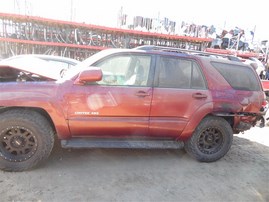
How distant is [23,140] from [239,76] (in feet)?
11.3

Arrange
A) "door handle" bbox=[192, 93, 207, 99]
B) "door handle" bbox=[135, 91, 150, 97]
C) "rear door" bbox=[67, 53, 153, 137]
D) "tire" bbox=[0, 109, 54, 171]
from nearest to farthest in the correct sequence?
1. "tire" bbox=[0, 109, 54, 171]
2. "rear door" bbox=[67, 53, 153, 137]
3. "door handle" bbox=[135, 91, 150, 97]
4. "door handle" bbox=[192, 93, 207, 99]

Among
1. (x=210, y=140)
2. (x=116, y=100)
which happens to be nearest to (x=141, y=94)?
(x=116, y=100)

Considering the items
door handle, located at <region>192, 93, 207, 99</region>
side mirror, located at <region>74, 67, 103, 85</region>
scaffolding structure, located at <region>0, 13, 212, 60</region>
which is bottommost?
door handle, located at <region>192, 93, 207, 99</region>

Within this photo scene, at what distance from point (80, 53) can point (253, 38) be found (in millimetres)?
12288

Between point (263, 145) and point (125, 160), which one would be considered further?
point (263, 145)

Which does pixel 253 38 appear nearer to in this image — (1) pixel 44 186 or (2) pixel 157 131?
(2) pixel 157 131

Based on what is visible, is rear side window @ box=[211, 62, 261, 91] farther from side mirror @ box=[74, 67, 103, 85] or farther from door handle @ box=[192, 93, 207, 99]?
side mirror @ box=[74, 67, 103, 85]

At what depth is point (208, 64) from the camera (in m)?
3.81

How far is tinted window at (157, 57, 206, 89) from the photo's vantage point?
3541 mm

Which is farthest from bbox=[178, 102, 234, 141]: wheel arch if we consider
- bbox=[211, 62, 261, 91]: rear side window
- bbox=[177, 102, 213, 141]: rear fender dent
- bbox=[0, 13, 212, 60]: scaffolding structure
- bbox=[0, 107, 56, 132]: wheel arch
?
bbox=[0, 13, 212, 60]: scaffolding structure

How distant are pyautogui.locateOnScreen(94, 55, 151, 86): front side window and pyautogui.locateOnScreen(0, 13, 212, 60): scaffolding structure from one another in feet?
24.0

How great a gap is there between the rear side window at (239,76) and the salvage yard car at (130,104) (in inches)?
0.7

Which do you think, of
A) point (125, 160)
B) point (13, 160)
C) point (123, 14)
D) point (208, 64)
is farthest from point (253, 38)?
point (13, 160)

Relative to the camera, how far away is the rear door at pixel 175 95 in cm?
349
